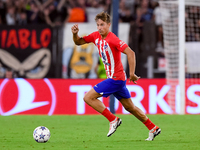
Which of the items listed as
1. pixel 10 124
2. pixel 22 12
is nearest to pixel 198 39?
pixel 22 12

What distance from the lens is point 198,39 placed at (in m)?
14.0

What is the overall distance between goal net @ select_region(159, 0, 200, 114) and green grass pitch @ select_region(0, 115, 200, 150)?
1.67m

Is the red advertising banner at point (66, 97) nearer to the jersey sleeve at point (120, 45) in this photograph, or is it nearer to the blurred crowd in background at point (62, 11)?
the blurred crowd in background at point (62, 11)

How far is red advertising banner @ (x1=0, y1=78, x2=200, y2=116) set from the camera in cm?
1230

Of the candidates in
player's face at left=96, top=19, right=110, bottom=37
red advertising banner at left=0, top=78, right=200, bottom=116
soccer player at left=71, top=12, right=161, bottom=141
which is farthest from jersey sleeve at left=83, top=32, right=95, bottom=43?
red advertising banner at left=0, top=78, right=200, bottom=116

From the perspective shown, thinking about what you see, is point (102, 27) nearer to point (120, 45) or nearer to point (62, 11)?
point (120, 45)

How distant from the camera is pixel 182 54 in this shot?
12203 mm

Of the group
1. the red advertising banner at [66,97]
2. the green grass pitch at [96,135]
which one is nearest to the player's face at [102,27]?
the green grass pitch at [96,135]

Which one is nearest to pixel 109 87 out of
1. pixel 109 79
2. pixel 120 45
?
pixel 109 79

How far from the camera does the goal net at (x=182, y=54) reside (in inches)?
482

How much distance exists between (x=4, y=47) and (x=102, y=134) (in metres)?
7.41

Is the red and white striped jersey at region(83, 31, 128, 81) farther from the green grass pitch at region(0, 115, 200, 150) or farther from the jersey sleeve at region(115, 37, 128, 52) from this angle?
the green grass pitch at region(0, 115, 200, 150)

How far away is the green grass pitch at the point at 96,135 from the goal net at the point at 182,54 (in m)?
1.67

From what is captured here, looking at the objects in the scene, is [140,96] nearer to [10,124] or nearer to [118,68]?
[10,124]
